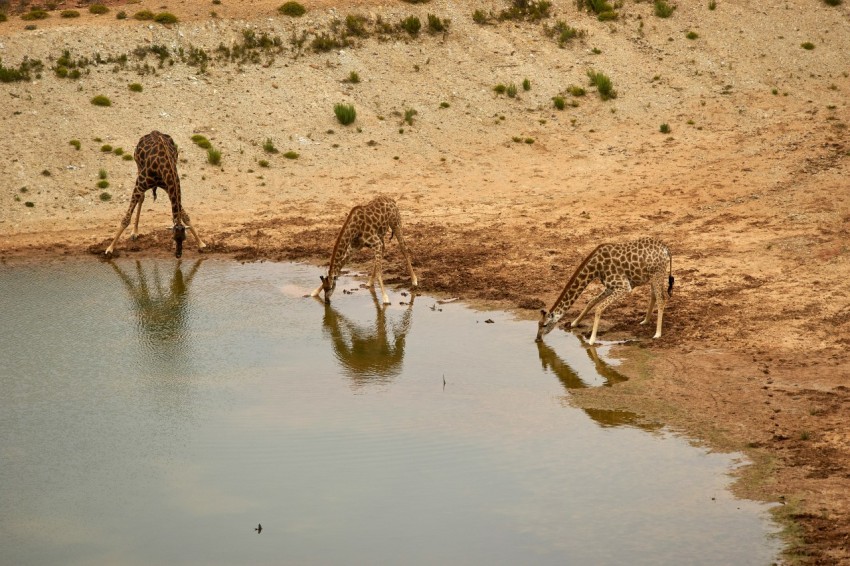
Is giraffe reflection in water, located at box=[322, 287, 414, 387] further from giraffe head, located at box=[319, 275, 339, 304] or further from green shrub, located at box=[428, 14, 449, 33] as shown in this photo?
green shrub, located at box=[428, 14, 449, 33]

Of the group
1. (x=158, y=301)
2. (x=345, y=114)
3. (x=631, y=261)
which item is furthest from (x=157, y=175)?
(x=631, y=261)

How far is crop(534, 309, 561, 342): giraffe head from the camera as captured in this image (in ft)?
72.6

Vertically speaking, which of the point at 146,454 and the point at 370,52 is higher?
the point at 370,52

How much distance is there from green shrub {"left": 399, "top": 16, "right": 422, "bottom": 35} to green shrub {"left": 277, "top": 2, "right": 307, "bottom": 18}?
362cm

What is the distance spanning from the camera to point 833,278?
963 inches

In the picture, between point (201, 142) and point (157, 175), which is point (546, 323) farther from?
point (201, 142)

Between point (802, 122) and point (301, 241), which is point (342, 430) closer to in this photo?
point (301, 241)

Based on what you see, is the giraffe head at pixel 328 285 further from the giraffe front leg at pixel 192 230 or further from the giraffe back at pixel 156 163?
the giraffe back at pixel 156 163

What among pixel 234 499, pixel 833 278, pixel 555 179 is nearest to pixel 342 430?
pixel 234 499

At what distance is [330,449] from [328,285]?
25.6ft

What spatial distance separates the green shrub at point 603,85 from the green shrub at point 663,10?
5.39 m

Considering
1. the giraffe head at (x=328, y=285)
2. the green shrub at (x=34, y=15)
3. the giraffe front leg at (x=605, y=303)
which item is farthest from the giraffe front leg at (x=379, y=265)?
the green shrub at (x=34, y=15)

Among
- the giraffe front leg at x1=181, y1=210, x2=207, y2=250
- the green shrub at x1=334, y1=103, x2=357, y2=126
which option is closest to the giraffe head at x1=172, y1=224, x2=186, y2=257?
the giraffe front leg at x1=181, y1=210, x2=207, y2=250

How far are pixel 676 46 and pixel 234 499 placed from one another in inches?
1222
